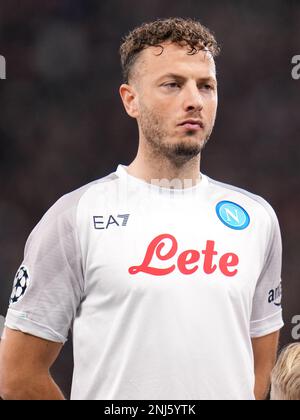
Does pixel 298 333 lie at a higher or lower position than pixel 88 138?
lower

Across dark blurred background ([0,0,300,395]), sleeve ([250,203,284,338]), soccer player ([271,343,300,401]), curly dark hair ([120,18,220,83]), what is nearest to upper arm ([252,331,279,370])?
sleeve ([250,203,284,338])

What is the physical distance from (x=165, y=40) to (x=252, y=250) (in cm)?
89

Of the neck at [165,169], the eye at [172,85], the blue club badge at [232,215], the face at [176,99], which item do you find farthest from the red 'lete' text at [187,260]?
the eye at [172,85]

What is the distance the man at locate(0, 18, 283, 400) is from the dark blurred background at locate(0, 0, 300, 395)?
81.0 inches

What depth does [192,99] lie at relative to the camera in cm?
311

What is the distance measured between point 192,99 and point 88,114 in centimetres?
249

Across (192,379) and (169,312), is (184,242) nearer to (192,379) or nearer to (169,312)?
(169,312)

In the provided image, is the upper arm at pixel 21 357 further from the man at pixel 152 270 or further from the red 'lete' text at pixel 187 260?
the red 'lete' text at pixel 187 260

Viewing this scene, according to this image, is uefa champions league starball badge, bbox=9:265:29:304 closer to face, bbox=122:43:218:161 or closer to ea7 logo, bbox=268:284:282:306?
face, bbox=122:43:218:161

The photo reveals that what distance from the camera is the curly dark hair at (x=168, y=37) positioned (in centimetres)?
321

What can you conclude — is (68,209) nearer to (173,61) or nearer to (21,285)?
(21,285)

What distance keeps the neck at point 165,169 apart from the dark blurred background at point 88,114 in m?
2.05

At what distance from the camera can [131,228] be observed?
318 centimetres
